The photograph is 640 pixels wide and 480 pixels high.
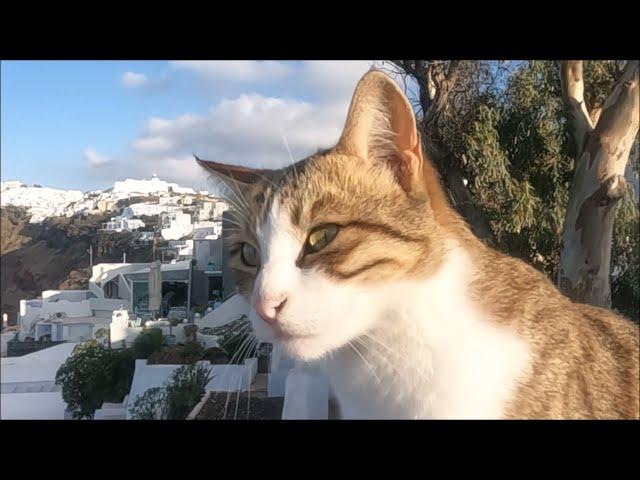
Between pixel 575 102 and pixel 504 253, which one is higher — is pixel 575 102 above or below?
above

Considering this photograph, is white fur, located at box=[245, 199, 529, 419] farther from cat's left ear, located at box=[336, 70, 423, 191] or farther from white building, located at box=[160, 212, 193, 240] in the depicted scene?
white building, located at box=[160, 212, 193, 240]

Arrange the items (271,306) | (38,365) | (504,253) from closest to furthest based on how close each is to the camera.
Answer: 1. (271,306)
2. (504,253)
3. (38,365)

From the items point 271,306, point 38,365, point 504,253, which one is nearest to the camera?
point 271,306

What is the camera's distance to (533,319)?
3.85ft

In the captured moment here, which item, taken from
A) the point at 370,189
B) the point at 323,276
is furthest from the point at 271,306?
the point at 370,189

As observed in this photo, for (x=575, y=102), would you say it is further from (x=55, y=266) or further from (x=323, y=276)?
(x=55, y=266)

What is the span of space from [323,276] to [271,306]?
0.11m

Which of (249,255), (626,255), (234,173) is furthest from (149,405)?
(626,255)

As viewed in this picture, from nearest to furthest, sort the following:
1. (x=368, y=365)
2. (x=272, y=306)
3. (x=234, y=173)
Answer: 1. (x=272, y=306)
2. (x=368, y=365)
3. (x=234, y=173)

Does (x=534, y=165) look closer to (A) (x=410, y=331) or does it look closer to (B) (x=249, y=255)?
(A) (x=410, y=331)

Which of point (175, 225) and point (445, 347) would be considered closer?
point (445, 347)

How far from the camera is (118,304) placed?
1.51 metres

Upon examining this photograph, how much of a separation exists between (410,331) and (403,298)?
7 cm

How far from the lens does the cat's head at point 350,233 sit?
3.59 ft
